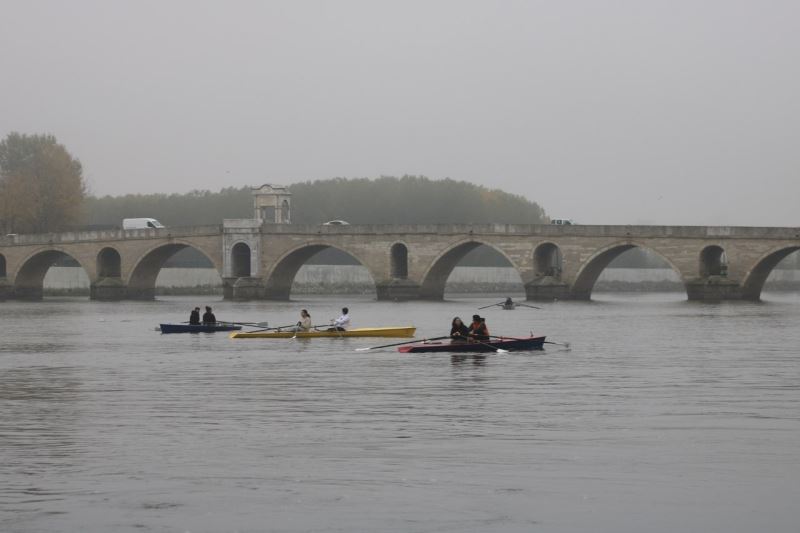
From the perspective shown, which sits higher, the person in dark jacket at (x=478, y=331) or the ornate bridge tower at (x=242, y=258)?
the ornate bridge tower at (x=242, y=258)

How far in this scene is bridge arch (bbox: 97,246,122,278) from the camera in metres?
95.9

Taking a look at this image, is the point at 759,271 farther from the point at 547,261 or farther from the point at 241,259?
the point at 241,259

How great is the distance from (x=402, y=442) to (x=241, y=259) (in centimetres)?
7336

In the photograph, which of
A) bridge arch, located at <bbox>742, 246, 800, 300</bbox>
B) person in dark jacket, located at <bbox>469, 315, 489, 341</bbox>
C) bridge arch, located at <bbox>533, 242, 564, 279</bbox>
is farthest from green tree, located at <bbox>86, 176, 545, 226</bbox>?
person in dark jacket, located at <bbox>469, 315, 489, 341</bbox>

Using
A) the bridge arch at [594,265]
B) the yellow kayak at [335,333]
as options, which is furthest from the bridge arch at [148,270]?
the yellow kayak at [335,333]

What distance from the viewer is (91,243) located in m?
95.4

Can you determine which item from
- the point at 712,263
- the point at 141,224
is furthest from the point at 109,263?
the point at 712,263

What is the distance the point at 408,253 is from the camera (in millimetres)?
84250

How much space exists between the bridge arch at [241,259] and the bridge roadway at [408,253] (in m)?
0.09

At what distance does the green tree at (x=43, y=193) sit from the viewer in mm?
105625

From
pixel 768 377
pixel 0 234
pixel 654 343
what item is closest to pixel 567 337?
pixel 654 343

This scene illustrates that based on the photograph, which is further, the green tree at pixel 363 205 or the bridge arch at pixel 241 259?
the green tree at pixel 363 205

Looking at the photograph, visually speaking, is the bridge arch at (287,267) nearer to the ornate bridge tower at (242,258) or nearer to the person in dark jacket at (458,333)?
the ornate bridge tower at (242,258)

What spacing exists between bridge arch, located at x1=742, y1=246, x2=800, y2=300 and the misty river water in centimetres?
4122
